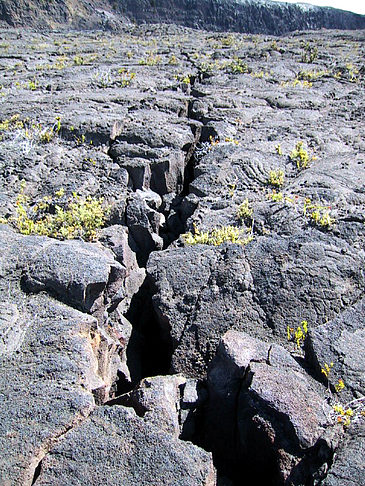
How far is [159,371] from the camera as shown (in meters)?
4.90

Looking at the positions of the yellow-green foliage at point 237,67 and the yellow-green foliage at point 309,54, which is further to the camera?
the yellow-green foliage at point 309,54

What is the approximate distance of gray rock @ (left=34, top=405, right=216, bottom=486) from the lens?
2.84m

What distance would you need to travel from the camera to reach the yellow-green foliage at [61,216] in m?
5.22

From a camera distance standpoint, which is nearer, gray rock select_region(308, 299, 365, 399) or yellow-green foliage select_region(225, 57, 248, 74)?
gray rock select_region(308, 299, 365, 399)

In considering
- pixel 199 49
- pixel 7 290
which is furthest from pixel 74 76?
pixel 7 290

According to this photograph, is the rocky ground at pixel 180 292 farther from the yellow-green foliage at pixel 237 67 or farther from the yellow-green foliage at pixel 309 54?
the yellow-green foliage at pixel 309 54

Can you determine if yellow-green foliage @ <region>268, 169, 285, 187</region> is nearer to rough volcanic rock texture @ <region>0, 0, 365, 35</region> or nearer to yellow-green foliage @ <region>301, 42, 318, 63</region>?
yellow-green foliage @ <region>301, 42, 318, 63</region>

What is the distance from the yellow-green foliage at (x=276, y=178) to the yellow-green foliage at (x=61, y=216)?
258cm

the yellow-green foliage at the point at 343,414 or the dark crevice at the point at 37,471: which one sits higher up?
the yellow-green foliage at the point at 343,414

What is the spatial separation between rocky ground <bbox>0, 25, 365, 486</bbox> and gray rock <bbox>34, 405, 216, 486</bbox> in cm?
1

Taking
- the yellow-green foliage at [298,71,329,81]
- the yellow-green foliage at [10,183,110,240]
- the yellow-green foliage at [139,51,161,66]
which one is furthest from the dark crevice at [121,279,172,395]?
the yellow-green foliage at [139,51,161,66]

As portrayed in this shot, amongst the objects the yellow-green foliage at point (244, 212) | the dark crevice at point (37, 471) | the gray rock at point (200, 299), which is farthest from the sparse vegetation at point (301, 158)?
the dark crevice at point (37, 471)

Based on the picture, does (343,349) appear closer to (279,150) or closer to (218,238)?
(218,238)

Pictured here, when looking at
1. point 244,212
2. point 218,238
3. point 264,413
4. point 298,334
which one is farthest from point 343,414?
point 244,212
